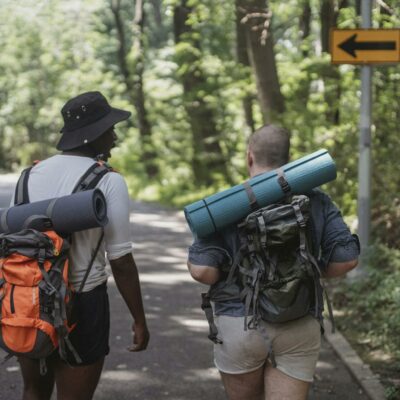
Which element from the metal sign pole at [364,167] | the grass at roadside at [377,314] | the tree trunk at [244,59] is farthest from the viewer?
the tree trunk at [244,59]

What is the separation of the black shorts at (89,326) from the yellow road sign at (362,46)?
5.65 metres

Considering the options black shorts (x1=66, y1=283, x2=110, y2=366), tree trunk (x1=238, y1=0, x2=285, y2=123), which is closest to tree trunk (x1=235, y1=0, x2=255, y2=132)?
tree trunk (x1=238, y1=0, x2=285, y2=123)

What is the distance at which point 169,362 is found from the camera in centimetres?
679

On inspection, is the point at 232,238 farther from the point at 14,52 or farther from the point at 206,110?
the point at 14,52

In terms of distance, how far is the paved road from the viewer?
5.97 m

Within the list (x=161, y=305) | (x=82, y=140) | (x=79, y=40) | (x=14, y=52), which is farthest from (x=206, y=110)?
(x=14, y=52)

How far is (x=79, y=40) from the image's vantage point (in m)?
40.0

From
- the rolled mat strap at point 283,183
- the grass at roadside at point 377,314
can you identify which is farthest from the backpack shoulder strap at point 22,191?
the grass at roadside at point 377,314

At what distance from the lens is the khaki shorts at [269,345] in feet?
11.2

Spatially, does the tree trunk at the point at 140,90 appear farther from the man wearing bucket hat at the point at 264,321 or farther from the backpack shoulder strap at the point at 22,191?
the man wearing bucket hat at the point at 264,321

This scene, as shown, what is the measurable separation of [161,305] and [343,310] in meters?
2.02

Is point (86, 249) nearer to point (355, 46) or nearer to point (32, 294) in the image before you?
point (32, 294)

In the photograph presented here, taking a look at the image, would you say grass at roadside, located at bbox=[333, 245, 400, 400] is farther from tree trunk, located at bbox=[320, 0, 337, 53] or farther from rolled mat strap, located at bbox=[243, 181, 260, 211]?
tree trunk, located at bbox=[320, 0, 337, 53]

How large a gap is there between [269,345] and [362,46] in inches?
232
